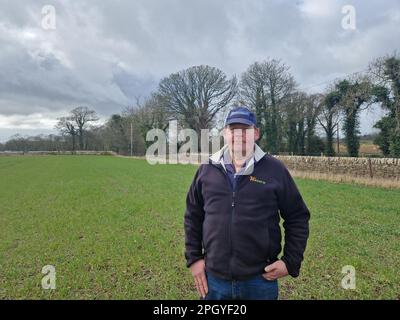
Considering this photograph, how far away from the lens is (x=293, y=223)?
2.38m

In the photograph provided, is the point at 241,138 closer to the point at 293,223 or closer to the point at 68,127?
the point at 293,223

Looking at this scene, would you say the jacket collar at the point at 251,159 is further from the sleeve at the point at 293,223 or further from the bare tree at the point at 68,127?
the bare tree at the point at 68,127

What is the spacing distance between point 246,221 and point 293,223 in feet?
1.52

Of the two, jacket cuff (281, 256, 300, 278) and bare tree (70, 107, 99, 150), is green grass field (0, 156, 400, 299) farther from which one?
bare tree (70, 107, 99, 150)

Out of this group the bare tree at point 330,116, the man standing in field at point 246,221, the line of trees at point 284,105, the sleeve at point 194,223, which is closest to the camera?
the man standing in field at point 246,221

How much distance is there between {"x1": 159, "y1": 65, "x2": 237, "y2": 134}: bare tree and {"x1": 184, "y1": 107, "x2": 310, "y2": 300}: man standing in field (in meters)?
49.3

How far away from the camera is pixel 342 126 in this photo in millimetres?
35188

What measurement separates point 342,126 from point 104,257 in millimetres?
36313

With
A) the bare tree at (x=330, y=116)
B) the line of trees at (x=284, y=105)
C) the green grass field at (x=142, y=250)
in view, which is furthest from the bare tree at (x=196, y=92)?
the green grass field at (x=142, y=250)

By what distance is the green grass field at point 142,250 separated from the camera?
421 cm

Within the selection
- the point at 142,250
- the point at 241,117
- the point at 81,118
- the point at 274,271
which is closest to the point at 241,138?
the point at 241,117

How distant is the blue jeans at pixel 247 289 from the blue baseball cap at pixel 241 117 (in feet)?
4.26
